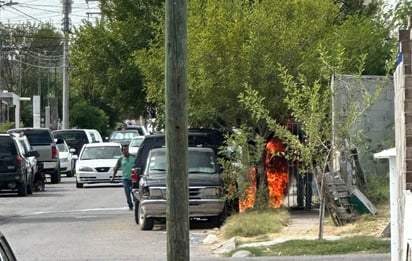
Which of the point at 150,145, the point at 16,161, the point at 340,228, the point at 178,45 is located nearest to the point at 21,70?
the point at 16,161

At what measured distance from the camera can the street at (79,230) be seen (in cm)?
1797

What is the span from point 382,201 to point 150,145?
233 inches

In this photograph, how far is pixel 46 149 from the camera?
41.4 m

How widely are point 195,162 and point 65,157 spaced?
81.7 feet

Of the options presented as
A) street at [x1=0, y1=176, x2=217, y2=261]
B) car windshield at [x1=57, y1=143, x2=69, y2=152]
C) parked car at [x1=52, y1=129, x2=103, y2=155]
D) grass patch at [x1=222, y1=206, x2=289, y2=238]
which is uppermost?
parked car at [x1=52, y1=129, x2=103, y2=155]

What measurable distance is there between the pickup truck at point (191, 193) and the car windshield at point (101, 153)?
1690 centimetres

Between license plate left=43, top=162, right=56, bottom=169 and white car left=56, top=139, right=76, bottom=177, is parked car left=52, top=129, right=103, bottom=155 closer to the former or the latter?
white car left=56, top=139, right=76, bottom=177

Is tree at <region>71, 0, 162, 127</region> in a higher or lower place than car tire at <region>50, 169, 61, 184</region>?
higher

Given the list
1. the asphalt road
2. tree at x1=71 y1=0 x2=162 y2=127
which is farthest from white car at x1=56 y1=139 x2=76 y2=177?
the asphalt road

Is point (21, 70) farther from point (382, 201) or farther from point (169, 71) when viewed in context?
point (169, 71)

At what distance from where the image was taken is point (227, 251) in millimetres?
17688

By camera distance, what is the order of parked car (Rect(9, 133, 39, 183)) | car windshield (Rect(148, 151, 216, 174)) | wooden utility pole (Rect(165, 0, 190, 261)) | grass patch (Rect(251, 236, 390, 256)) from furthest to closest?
parked car (Rect(9, 133, 39, 183))
car windshield (Rect(148, 151, 216, 174))
grass patch (Rect(251, 236, 390, 256))
wooden utility pole (Rect(165, 0, 190, 261))

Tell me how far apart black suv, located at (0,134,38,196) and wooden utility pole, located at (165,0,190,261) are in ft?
78.5

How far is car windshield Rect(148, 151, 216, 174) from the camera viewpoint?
2281 cm
